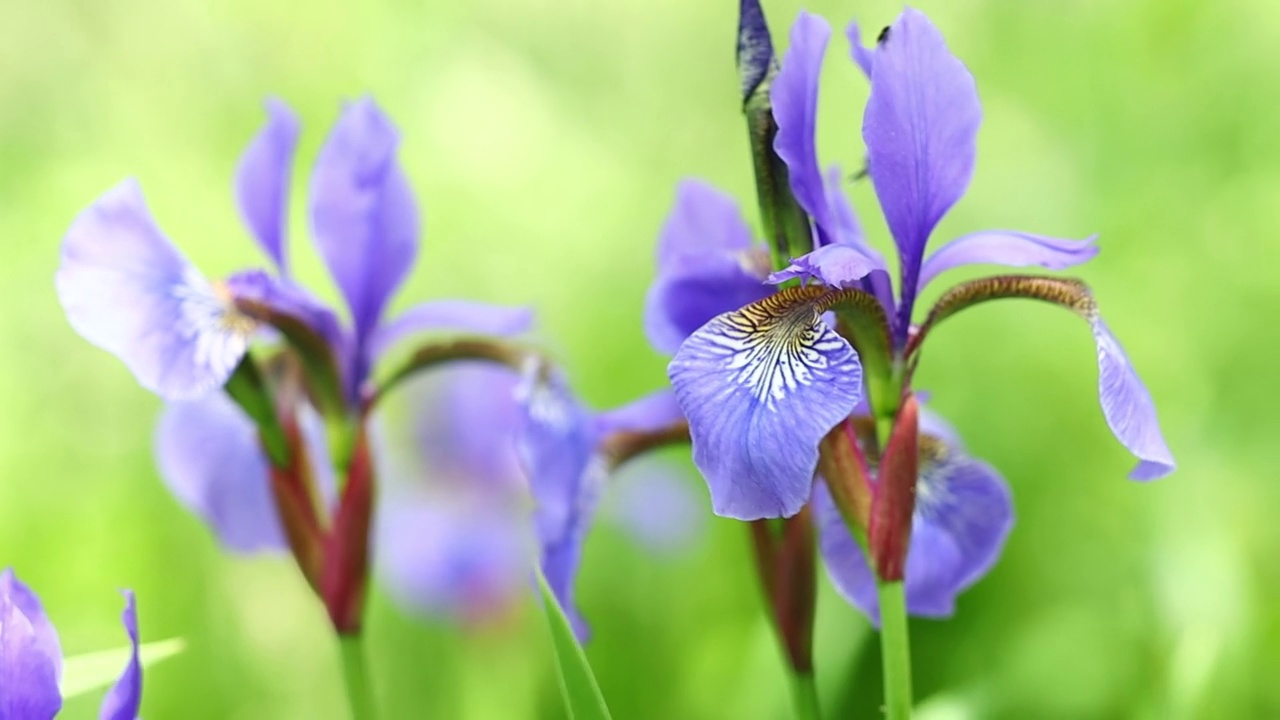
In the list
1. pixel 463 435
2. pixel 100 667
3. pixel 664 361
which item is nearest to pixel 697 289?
pixel 100 667

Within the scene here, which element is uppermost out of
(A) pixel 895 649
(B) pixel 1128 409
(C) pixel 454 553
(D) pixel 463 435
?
(B) pixel 1128 409

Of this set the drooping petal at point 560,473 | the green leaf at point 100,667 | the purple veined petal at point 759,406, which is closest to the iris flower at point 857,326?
the purple veined petal at point 759,406

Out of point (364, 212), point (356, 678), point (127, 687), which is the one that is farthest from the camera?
point (364, 212)

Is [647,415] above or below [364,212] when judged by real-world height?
below

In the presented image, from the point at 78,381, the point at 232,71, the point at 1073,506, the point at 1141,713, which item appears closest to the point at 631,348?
the point at 1073,506

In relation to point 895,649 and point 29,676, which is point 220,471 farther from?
point 895,649

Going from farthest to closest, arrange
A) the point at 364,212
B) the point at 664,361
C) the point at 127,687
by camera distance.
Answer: the point at 664,361, the point at 364,212, the point at 127,687
